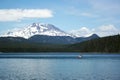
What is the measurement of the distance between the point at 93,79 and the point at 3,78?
1684 cm

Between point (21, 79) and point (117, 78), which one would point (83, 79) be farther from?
point (21, 79)

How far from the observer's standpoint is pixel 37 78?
187 feet

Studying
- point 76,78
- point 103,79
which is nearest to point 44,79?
point 76,78

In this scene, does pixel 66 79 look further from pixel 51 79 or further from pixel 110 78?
pixel 110 78

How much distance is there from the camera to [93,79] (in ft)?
181

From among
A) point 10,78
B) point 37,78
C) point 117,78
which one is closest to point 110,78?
point 117,78

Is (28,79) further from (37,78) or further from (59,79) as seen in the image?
(59,79)

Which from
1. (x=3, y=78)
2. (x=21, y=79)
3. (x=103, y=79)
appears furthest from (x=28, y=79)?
(x=103, y=79)

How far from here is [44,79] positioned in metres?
55.7

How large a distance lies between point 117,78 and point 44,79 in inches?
528

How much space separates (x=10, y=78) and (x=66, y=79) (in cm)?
1073

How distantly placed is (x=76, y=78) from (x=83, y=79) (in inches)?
77.3

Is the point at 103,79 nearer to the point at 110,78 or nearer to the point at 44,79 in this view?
the point at 110,78

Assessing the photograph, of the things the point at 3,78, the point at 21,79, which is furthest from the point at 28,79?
the point at 3,78
